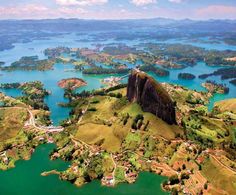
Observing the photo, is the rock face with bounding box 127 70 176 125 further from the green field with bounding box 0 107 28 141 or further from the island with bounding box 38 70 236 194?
the green field with bounding box 0 107 28 141

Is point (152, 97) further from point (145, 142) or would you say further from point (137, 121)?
point (145, 142)

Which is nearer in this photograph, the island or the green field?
the island

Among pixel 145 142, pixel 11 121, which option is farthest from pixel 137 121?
pixel 11 121

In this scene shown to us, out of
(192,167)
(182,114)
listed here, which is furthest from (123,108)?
(192,167)

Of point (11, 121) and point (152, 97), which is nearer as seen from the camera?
point (152, 97)

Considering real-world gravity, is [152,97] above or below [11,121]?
above

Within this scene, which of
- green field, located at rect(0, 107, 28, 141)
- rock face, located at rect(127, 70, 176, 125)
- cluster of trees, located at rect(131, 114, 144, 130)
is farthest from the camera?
green field, located at rect(0, 107, 28, 141)

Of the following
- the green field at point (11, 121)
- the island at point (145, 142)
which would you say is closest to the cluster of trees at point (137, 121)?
the island at point (145, 142)

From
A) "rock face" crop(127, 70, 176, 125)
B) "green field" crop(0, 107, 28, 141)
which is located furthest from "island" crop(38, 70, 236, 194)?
"green field" crop(0, 107, 28, 141)
